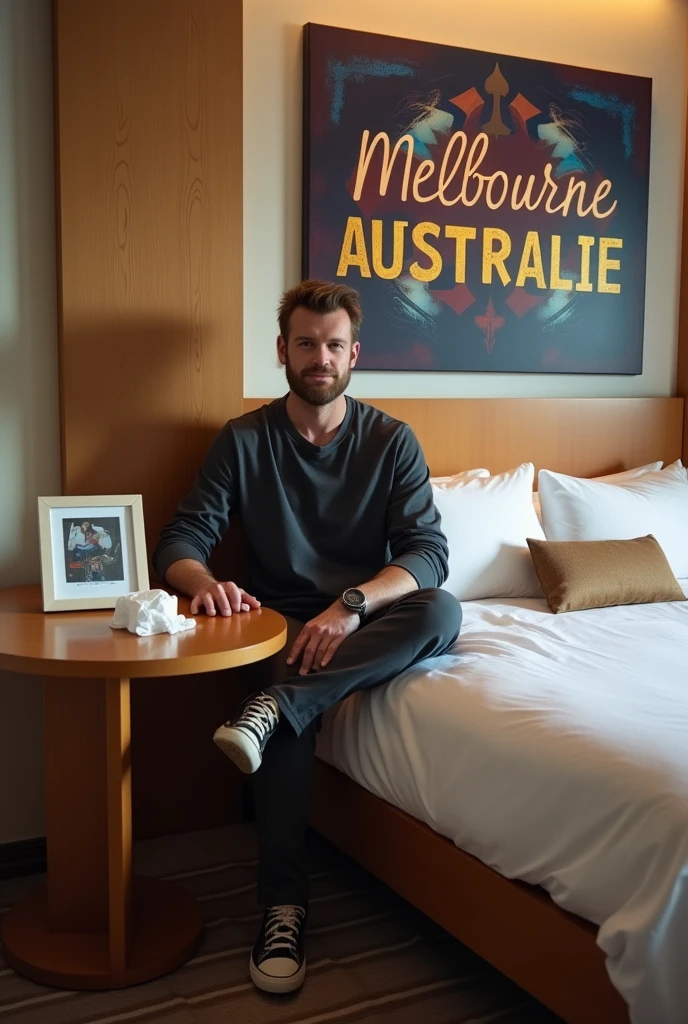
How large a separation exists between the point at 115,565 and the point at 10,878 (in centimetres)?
83

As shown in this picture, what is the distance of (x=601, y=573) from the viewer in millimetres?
2691

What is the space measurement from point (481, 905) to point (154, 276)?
1.56m

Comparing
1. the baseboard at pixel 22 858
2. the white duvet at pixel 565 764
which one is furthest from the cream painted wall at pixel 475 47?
the baseboard at pixel 22 858

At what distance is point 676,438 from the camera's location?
357 cm

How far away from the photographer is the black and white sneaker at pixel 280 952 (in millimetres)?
1889

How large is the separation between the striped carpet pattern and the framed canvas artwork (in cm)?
152

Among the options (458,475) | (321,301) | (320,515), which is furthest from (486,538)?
(321,301)

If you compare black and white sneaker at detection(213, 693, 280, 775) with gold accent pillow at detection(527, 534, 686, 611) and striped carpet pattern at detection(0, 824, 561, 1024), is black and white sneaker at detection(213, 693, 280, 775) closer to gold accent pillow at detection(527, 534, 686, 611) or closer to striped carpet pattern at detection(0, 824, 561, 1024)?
striped carpet pattern at detection(0, 824, 561, 1024)

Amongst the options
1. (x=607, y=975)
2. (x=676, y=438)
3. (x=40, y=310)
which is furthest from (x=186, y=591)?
(x=676, y=438)

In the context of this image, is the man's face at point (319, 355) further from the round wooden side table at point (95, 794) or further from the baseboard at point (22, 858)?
the baseboard at point (22, 858)

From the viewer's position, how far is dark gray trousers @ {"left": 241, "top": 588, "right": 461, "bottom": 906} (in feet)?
6.59

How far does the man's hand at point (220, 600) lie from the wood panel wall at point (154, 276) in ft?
1.50

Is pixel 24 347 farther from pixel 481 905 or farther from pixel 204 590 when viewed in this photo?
pixel 481 905

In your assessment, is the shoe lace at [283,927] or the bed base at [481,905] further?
the shoe lace at [283,927]
